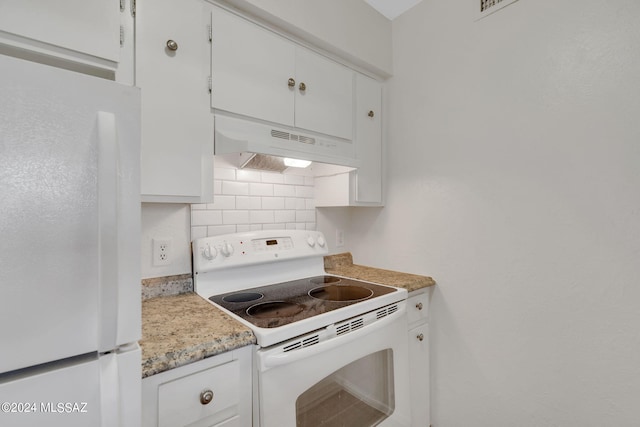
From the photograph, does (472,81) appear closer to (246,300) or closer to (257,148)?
(257,148)

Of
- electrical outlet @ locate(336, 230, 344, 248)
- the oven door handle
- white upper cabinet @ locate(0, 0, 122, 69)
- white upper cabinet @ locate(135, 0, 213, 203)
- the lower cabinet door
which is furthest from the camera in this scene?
electrical outlet @ locate(336, 230, 344, 248)

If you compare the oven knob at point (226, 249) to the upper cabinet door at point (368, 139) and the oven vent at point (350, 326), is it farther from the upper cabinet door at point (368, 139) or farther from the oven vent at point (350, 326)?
the upper cabinet door at point (368, 139)

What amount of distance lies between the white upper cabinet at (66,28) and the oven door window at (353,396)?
1.34 meters

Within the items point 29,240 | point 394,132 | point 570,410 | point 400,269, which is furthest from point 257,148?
point 570,410

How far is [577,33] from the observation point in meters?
1.17

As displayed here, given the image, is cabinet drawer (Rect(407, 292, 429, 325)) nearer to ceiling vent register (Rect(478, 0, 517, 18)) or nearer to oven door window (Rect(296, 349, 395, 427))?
oven door window (Rect(296, 349, 395, 427))

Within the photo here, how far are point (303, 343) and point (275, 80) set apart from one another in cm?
120

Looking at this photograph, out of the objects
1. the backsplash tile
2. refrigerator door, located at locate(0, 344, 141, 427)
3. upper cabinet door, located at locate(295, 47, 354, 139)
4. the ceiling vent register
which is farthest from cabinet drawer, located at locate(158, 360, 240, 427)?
the ceiling vent register

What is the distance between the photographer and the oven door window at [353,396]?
1.09m

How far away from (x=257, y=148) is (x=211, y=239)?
53cm

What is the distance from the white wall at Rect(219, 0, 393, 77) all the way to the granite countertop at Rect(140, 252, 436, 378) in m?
1.33

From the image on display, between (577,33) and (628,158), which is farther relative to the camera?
(577,33)

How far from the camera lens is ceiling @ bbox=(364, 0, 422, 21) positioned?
68.9 inches

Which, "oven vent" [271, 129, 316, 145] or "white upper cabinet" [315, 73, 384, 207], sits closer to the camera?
"oven vent" [271, 129, 316, 145]
